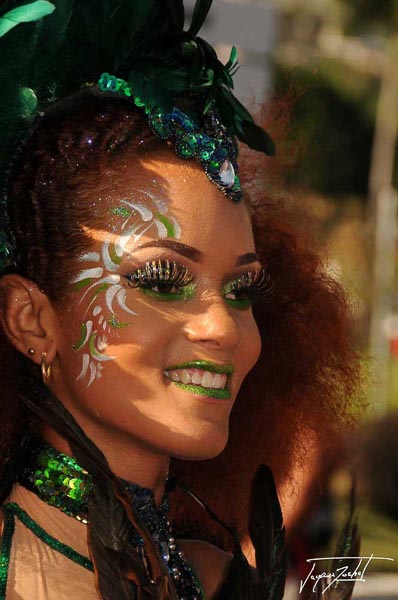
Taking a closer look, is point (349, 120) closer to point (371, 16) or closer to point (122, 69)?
point (371, 16)

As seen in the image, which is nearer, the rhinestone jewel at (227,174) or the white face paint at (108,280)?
the white face paint at (108,280)

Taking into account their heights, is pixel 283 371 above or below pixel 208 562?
above

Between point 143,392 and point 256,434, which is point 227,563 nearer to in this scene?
point 256,434

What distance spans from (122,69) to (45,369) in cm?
68

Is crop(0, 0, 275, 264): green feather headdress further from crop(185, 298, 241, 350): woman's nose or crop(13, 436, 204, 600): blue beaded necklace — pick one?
crop(13, 436, 204, 600): blue beaded necklace

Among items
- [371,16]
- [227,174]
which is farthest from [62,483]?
[371,16]

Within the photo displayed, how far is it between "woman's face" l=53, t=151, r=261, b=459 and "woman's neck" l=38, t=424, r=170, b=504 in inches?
1.4

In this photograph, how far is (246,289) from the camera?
6.86ft

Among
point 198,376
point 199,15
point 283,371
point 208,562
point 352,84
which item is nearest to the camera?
point 198,376

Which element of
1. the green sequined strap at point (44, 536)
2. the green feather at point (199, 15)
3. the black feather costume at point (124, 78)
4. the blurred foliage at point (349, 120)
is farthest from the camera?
the blurred foliage at point (349, 120)

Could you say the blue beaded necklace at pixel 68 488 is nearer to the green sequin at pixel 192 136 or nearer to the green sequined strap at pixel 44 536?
the green sequined strap at pixel 44 536

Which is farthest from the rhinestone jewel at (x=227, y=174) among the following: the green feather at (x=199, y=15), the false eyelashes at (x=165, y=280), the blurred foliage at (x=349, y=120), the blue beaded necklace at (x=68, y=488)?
the blurred foliage at (x=349, y=120)

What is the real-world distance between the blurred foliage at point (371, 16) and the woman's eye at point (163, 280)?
35.2ft

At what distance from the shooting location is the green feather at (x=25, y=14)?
5.98ft
